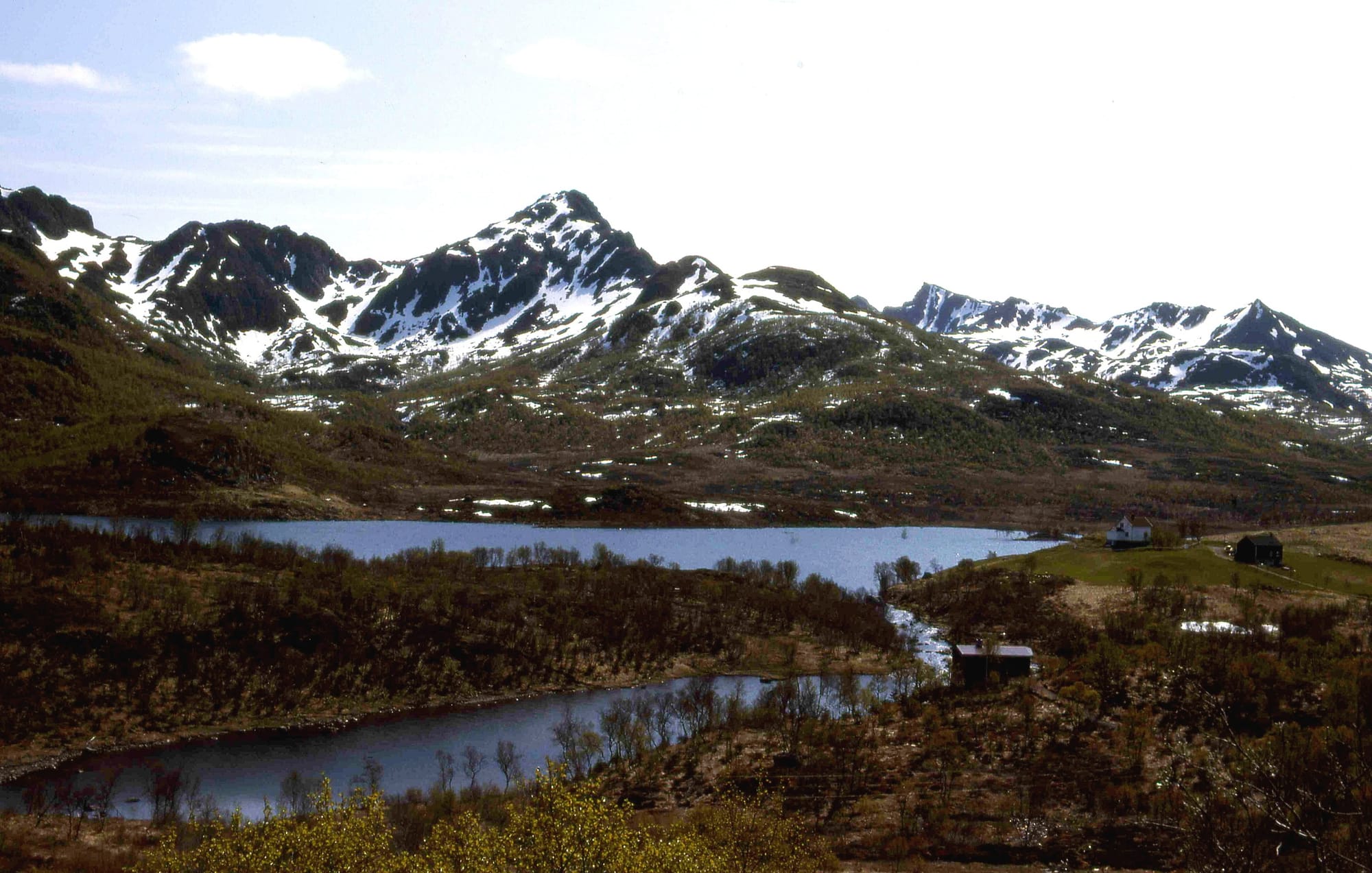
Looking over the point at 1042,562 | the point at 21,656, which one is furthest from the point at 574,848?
the point at 1042,562

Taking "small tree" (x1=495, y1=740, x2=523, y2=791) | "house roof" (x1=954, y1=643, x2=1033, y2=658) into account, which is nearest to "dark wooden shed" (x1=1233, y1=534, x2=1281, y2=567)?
"house roof" (x1=954, y1=643, x2=1033, y2=658)

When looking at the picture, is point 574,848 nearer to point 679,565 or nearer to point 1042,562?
point 1042,562

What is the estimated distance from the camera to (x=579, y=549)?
16675 cm

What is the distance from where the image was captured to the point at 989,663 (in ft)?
258

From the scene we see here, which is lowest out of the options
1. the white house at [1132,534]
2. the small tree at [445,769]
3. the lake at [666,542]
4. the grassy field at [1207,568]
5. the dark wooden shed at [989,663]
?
the small tree at [445,769]

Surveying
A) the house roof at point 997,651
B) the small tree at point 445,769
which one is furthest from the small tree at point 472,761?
the house roof at point 997,651

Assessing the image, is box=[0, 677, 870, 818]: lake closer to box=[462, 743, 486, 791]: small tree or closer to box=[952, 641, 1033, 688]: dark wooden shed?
box=[462, 743, 486, 791]: small tree

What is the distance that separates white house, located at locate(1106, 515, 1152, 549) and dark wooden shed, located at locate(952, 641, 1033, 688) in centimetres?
5627

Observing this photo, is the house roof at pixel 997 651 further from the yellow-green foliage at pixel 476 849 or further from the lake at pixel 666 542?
the lake at pixel 666 542

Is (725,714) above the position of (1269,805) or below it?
below

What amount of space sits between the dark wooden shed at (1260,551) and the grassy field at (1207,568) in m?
1.51

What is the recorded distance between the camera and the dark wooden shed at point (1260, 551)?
110 m

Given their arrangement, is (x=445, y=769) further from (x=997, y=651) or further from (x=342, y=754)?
(x=997, y=651)

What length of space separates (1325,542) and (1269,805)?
133240 millimetres
